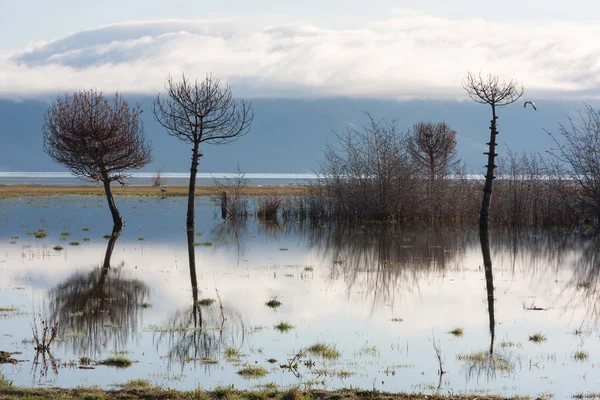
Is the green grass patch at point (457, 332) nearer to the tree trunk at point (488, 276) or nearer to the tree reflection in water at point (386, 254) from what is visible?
the tree trunk at point (488, 276)

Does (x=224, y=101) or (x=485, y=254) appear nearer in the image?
(x=485, y=254)

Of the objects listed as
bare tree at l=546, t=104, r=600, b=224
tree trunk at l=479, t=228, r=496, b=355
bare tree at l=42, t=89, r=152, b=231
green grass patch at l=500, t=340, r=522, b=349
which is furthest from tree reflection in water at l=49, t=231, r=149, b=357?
bare tree at l=546, t=104, r=600, b=224

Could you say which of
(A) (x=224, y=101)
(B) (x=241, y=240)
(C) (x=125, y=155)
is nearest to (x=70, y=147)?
(C) (x=125, y=155)

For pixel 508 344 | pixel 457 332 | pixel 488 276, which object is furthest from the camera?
pixel 488 276

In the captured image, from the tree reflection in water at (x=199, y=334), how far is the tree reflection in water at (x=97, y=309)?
27.4 inches

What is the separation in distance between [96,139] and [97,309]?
24241 mm

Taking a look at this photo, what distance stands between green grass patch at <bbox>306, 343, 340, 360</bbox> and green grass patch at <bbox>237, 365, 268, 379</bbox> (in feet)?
4.13

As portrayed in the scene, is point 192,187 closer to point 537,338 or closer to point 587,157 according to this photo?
point 587,157

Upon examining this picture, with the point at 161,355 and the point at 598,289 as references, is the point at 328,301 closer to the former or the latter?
the point at 161,355

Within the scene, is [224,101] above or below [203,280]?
above

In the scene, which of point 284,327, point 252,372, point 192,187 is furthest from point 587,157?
point 252,372

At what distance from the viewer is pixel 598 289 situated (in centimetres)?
1869

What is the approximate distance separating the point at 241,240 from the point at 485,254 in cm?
1044

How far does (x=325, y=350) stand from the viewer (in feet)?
39.3
